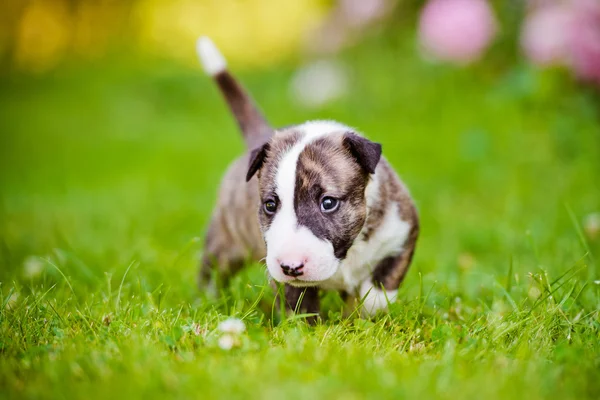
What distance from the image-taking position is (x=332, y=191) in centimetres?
264

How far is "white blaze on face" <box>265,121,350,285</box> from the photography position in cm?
243

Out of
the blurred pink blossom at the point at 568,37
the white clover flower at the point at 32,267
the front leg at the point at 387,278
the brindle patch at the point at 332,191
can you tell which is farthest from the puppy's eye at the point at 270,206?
the blurred pink blossom at the point at 568,37

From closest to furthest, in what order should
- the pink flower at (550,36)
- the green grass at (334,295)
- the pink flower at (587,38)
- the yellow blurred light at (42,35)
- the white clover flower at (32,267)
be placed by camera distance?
1. the green grass at (334,295)
2. the white clover flower at (32,267)
3. the pink flower at (587,38)
4. the pink flower at (550,36)
5. the yellow blurred light at (42,35)

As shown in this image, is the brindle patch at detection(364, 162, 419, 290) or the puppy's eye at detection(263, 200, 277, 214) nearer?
the puppy's eye at detection(263, 200, 277, 214)

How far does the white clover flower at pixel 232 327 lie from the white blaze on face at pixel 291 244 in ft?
0.73

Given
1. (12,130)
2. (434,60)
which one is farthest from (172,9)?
(434,60)

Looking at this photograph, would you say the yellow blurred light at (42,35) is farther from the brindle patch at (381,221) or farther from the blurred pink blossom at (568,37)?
the brindle patch at (381,221)

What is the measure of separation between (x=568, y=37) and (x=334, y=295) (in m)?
3.19

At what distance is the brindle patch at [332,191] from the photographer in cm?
258

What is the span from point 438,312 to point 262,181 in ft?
3.07

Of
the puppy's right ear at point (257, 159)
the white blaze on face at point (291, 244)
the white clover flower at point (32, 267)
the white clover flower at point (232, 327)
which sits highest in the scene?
the puppy's right ear at point (257, 159)

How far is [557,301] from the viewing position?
2.72 m

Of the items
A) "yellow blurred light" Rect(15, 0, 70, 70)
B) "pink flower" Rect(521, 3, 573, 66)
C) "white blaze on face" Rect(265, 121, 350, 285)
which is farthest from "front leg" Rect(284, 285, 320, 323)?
"yellow blurred light" Rect(15, 0, 70, 70)

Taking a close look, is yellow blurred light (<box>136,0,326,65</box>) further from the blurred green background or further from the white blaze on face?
the white blaze on face
